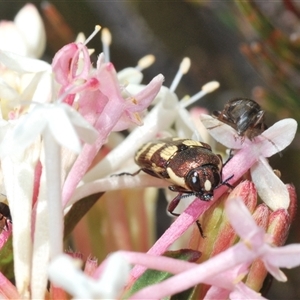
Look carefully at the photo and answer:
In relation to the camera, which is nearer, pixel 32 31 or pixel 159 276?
pixel 159 276

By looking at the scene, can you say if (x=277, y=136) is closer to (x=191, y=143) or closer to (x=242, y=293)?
(x=191, y=143)

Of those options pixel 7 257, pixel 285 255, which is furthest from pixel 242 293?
pixel 7 257

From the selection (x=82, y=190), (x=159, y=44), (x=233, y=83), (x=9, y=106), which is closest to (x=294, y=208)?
(x=82, y=190)

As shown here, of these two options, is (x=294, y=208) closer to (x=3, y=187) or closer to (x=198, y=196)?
(x=198, y=196)

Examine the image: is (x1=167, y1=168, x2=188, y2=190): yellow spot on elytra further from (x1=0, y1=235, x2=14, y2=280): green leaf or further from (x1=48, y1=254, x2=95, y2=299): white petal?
(x1=48, y1=254, x2=95, y2=299): white petal

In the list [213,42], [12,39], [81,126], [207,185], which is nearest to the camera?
[81,126]

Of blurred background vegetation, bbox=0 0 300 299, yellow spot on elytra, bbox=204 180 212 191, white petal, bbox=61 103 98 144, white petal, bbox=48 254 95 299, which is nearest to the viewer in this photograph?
white petal, bbox=48 254 95 299

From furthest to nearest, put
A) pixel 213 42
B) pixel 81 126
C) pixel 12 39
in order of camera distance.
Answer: pixel 213 42 < pixel 12 39 < pixel 81 126

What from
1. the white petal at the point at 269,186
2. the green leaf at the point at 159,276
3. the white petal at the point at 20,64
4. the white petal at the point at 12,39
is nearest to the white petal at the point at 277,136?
the white petal at the point at 269,186

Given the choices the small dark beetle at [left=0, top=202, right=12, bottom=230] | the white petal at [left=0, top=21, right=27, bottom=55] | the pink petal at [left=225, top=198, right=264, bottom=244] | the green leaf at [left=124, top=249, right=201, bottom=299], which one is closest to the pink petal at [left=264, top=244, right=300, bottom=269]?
the pink petal at [left=225, top=198, right=264, bottom=244]
